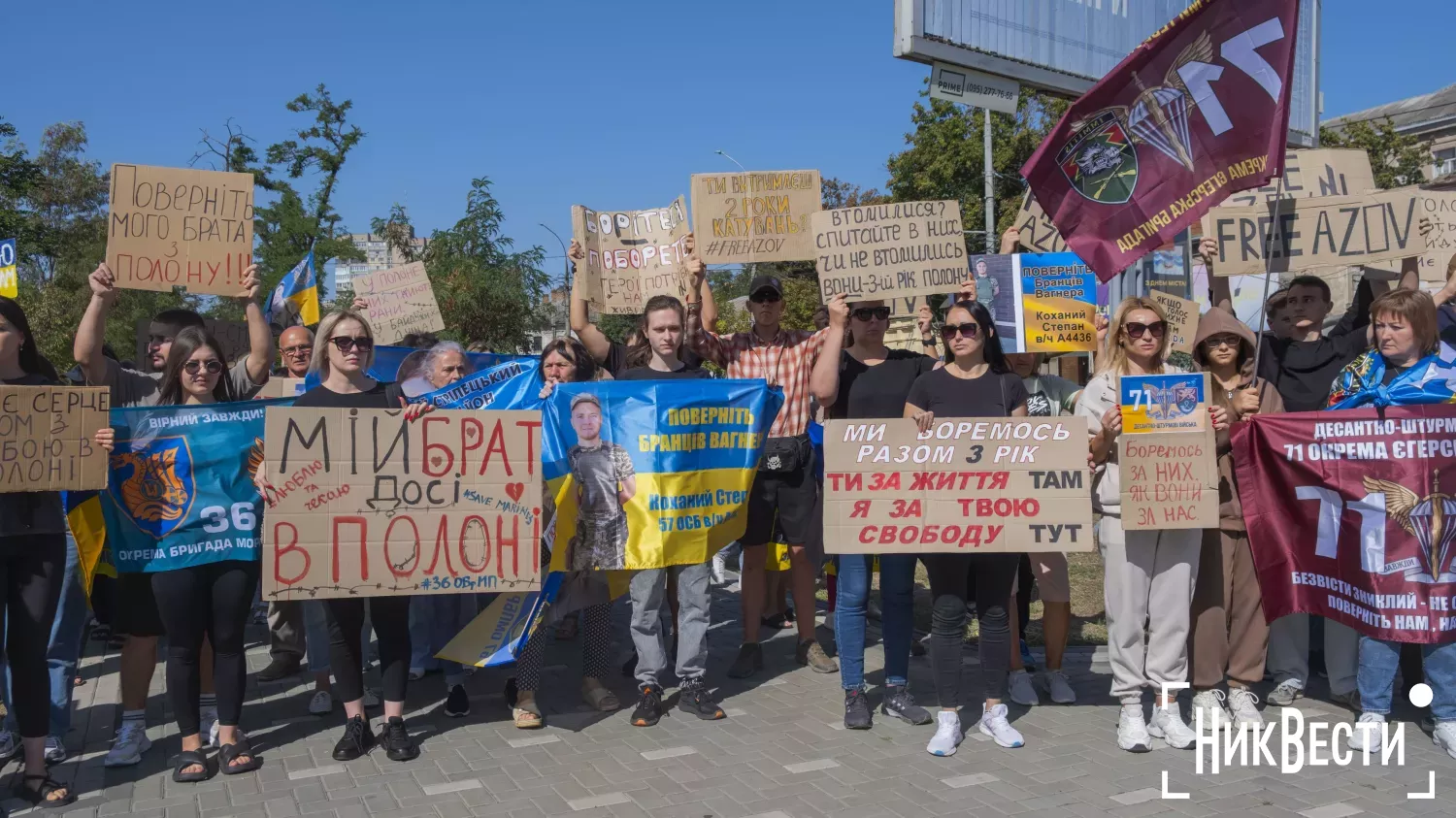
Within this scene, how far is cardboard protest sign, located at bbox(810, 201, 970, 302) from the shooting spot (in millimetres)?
6738

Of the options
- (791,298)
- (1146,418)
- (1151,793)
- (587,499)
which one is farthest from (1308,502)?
(791,298)

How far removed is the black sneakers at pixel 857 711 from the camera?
18.7 feet

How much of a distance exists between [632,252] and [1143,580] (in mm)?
4523

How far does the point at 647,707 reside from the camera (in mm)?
5785

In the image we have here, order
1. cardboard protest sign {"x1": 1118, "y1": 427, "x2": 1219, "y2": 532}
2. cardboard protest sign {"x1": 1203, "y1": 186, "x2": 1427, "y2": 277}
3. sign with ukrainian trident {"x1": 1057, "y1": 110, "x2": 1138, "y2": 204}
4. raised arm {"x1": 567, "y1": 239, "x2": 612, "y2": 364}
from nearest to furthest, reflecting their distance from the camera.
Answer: cardboard protest sign {"x1": 1118, "y1": 427, "x2": 1219, "y2": 532}, sign with ukrainian trident {"x1": 1057, "y1": 110, "x2": 1138, "y2": 204}, cardboard protest sign {"x1": 1203, "y1": 186, "x2": 1427, "y2": 277}, raised arm {"x1": 567, "y1": 239, "x2": 612, "y2": 364}

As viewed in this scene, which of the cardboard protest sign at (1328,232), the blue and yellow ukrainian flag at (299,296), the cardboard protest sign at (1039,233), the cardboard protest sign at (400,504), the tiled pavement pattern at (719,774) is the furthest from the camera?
the blue and yellow ukrainian flag at (299,296)

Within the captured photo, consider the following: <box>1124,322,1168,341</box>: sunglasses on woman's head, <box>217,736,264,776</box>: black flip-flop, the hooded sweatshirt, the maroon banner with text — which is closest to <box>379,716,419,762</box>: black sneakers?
<box>217,736,264,776</box>: black flip-flop

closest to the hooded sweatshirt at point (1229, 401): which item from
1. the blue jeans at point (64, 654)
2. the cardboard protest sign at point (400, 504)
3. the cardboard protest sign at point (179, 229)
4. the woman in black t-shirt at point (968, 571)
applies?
the woman in black t-shirt at point (968, 571)

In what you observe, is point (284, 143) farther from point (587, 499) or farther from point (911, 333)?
point (587, 499)

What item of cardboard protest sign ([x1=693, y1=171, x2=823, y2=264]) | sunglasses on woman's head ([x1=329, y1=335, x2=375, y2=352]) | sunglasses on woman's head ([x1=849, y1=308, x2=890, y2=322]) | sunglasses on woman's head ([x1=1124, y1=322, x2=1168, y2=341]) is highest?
cardboard protest sign ([x1=693, y1=171, x2=823, y2=264])

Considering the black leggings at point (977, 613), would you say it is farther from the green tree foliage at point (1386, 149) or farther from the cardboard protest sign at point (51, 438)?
the green tree foliage at point (1386, 149)

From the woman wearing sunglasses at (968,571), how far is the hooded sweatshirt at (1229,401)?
1007 mm

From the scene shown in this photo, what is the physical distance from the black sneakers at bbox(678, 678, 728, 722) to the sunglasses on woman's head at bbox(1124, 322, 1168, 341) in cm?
276

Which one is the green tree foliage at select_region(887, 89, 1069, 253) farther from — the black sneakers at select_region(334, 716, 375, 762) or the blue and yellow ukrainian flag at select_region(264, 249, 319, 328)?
the black sneakers at select_region(334, 716, 375, 762)
